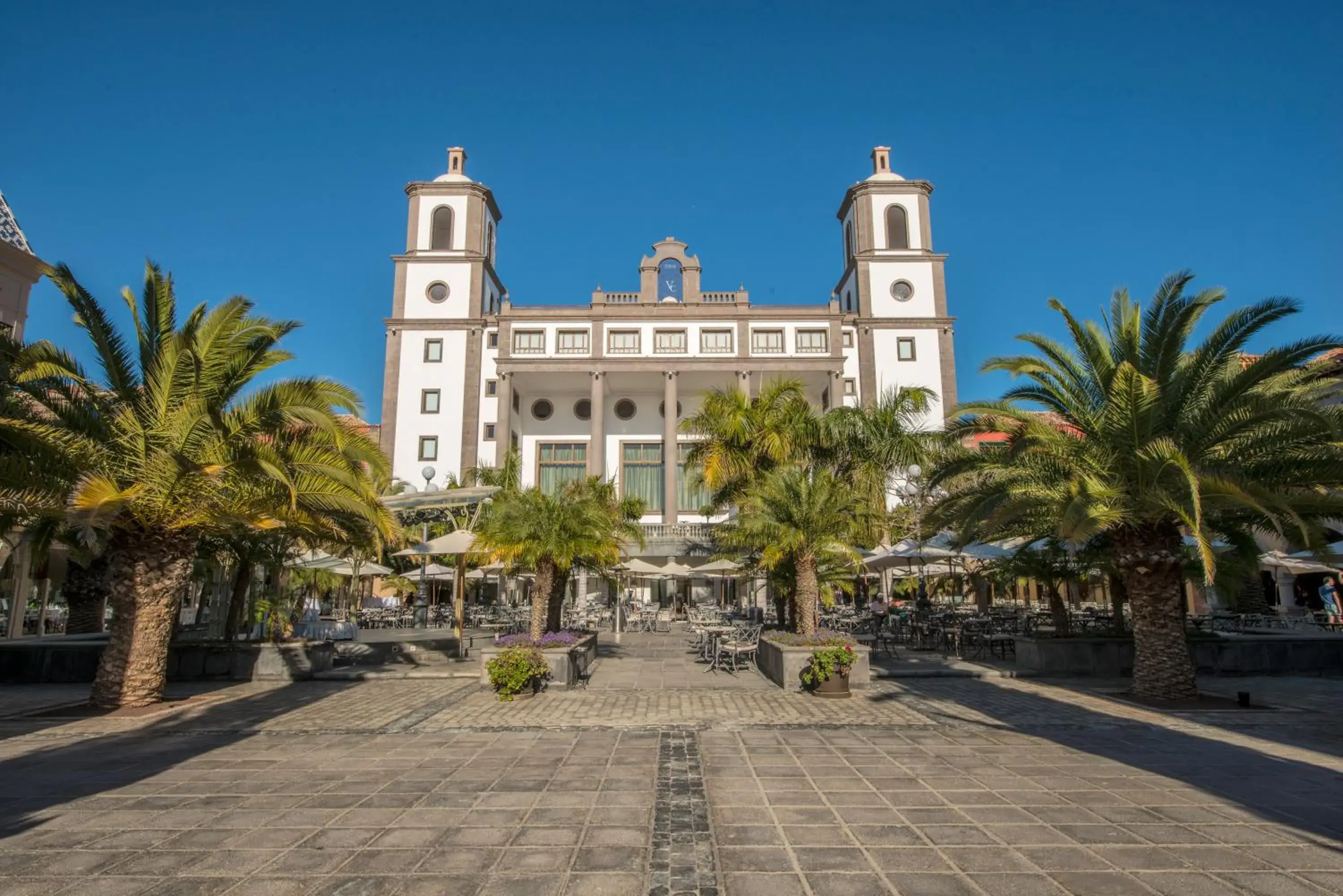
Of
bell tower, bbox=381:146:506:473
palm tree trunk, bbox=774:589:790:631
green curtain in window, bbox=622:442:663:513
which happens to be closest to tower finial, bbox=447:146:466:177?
bell tower, bbox=381:146:506:473

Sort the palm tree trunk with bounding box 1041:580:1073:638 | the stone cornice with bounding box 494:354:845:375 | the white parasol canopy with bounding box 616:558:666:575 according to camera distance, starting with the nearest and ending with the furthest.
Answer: the palm tree trunk with bounding box 1041:580:1073:638 < the white parasol canopy with bounding box 616:558:666:575 < the stone cornice with bounding box 494:354:845:375

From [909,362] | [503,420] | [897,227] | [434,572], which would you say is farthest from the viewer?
[897,227]

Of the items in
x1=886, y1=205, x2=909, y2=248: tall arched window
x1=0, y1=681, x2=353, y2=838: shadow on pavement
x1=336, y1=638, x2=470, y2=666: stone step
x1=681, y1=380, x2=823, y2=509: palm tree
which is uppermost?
x1=886, y1=205, x2=909, y2=248: tall arched window

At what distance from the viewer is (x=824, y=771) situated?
6344 millimetres

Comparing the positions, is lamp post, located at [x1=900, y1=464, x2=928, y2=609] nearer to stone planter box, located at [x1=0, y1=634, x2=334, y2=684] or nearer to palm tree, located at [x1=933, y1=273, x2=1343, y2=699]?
palm tree, located at [x1=933, y1=273, x2=1343, y2=699]

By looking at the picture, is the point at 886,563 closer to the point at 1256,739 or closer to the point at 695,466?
the point at 695,466

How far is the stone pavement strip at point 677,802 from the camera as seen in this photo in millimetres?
4035

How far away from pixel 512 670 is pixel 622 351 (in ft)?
99.5

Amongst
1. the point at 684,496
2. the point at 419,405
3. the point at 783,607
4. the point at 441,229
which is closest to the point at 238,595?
the point at 783,607

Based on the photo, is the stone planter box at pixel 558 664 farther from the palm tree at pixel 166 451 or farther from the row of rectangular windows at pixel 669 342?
the row of rectangular windows at pixel 669 342

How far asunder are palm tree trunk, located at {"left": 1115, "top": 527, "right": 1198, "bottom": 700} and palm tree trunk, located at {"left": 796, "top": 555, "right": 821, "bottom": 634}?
444 cm

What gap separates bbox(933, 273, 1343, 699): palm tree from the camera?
9125 millimetres

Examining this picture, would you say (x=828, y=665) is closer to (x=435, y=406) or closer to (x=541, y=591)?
(x=541, y=591)

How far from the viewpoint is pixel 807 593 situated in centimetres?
1287
